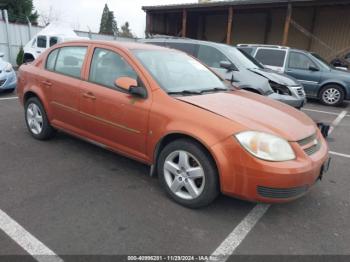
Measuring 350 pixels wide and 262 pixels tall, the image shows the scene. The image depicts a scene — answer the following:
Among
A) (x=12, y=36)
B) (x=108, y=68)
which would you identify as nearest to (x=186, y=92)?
(x=108, y=68)

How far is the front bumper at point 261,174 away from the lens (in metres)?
2.67

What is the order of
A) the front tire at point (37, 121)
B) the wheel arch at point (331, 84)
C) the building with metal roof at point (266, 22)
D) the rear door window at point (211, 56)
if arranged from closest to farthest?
the front tire at point (37, 121)
the rear door window at point (211, 56)
the wheel arch at point (331, 84)
the building with metal roof at point (266, 22)

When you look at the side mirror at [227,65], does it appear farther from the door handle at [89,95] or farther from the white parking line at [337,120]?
the door handle at [89,95]

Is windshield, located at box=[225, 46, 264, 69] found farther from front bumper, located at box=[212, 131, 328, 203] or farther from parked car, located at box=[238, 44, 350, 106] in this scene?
front bumper, located at box=[212, 131, 328, 203]

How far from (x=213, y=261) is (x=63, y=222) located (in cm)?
134

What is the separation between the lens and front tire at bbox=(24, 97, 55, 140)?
15.2 ft

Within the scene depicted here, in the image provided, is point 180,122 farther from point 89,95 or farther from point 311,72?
point 311,72

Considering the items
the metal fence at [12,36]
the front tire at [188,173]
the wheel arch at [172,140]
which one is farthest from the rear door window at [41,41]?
the front tire at [188,173]

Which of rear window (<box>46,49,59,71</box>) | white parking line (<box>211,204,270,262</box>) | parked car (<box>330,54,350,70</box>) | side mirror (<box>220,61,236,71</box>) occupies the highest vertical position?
rear window (<box>46,49,59,71</box>)

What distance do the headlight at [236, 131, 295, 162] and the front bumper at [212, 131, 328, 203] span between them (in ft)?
0.15

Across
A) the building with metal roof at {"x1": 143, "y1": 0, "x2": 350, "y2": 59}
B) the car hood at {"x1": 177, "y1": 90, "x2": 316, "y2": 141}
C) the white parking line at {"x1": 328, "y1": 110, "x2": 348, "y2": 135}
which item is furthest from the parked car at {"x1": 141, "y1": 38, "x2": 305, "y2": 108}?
the building with metal roof at {"x1": 143, "y1": 0, "x2": 350, "y2": 59}

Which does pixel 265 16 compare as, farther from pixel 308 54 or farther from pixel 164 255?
pixel 164 255

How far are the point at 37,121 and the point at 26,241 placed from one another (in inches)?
103

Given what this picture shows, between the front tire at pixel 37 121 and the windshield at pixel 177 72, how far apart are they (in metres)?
1.88
